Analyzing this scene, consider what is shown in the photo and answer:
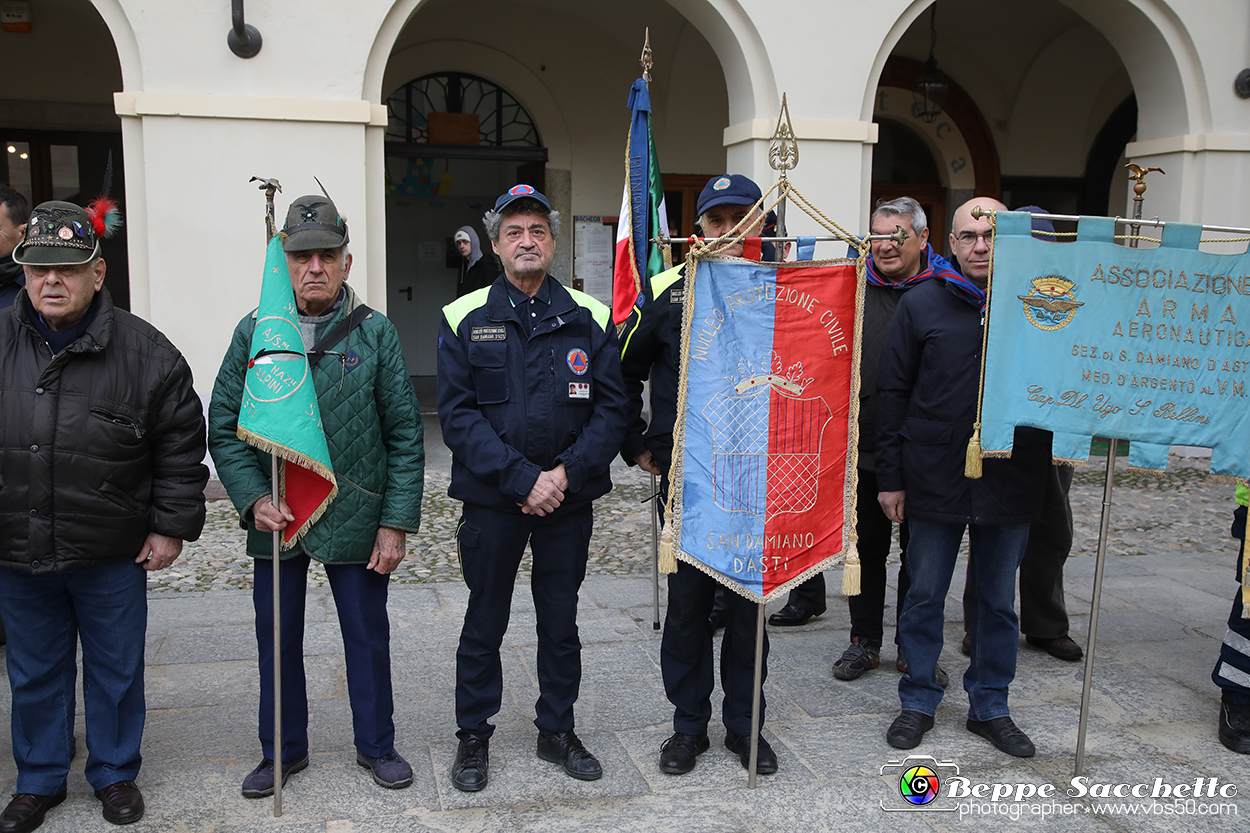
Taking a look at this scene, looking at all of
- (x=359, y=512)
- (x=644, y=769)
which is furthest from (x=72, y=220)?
(x=644, y=769)

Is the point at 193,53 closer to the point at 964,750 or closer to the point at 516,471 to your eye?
the point at 516,471

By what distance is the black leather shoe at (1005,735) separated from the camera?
3564 millimetres

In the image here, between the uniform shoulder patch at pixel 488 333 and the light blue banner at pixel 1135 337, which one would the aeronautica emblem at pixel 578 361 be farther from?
the light blue banner at pixel 1135 337

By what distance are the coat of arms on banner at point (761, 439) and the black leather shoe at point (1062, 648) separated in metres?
2.05

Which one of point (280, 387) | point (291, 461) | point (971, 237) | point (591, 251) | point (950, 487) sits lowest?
point (950, 487)

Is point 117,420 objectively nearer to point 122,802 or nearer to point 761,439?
point 122,802

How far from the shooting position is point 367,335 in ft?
10.8

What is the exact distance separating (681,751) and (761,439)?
1122mm

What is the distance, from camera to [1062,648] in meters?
4.59

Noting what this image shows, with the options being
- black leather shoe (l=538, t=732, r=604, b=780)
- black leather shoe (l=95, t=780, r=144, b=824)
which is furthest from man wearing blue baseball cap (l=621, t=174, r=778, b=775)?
black leather shoe (l=95, t=780, r=144, b=824)

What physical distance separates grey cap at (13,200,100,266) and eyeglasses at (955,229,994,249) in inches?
116

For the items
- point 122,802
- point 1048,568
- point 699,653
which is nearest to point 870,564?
point 1048,568

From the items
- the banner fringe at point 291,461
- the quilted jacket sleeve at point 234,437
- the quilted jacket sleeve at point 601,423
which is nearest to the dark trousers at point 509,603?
the quilted jacket sleeve at point 601,423

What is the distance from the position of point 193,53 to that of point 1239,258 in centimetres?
654
